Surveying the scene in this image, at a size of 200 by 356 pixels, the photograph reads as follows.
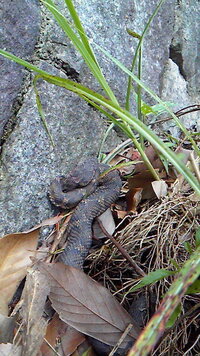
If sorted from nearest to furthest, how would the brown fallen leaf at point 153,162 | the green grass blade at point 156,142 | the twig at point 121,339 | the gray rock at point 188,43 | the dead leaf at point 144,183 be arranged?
the green grass blade at point 156,142 → the twig at point 121,339 → the dead leaf at point 144,183 → the brown fallen leaf at point 153,162 → the gray rock at point 188,43

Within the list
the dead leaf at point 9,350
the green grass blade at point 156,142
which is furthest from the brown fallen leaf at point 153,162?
the dead leaf at point 9,350

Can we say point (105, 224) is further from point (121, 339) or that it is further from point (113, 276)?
point (121, 339)

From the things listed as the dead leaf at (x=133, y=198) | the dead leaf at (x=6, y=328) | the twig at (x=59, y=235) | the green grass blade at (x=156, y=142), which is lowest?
the dead leaf at (x=6, y=328)

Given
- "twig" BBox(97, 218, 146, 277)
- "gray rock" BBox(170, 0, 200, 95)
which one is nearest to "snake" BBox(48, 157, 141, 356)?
"twig" BBox(97, 218, 146, 277)

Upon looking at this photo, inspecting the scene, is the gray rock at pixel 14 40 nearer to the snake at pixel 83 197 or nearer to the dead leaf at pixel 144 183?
the snake at pixel 83 197

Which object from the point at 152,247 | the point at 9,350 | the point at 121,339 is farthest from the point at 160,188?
the point at 9,350

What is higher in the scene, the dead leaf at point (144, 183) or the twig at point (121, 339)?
the dead leaf at point (144, 183)
